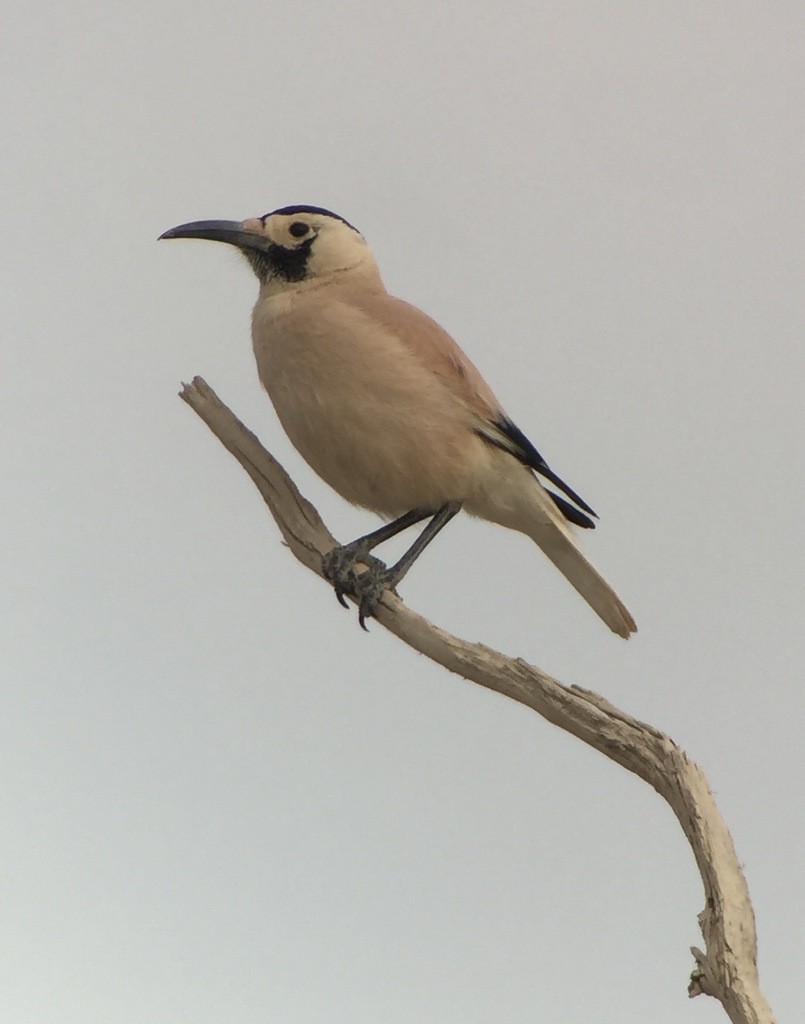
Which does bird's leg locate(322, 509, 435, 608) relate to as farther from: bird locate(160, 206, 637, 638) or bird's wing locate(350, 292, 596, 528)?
bird's wing locate(350, 292, 596, 528)

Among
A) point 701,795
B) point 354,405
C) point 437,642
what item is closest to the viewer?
point 701,795

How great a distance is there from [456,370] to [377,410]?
1.41 feet

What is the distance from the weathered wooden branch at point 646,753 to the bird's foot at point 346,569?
4 centimetres

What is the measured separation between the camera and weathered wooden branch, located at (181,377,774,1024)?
12.5 ft

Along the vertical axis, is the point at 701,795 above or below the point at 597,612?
below

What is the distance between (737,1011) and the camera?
12.2 ft

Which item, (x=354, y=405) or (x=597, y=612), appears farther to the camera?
(x=597, y=612)

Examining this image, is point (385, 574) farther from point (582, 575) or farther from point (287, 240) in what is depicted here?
point (287, 240)

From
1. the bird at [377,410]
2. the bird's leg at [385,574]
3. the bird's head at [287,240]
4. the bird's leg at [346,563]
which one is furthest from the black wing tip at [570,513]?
the bird's head at [287,240]

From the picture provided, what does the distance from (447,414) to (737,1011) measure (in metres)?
2.45

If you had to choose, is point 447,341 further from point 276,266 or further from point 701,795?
point 701,795

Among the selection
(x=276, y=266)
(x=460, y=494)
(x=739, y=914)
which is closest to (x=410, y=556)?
(x=460, y=494)

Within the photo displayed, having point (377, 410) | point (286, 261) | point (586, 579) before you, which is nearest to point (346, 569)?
point (377, 410)

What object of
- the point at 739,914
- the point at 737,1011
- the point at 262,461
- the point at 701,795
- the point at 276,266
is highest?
the point at 276,266
